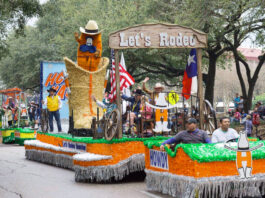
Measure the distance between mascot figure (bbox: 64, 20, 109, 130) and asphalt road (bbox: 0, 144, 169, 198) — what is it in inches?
70.9

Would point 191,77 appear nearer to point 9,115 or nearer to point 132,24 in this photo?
point 9,115

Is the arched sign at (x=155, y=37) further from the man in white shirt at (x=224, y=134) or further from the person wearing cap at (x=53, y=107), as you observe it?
the person wearing cap at (x=53, y=107)

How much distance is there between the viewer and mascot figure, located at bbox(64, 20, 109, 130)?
14.3m

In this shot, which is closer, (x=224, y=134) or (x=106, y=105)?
(x=224, y=134)

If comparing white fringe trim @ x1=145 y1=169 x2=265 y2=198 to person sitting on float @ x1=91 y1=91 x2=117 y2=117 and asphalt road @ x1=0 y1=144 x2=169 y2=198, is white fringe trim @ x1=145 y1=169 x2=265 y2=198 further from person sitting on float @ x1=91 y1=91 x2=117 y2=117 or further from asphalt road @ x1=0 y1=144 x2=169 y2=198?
person sitting on float @ x1=91 y1=91 x2=117 y2=117

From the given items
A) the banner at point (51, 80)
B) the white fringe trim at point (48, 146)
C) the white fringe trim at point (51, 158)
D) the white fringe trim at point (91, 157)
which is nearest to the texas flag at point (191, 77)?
the white fringe trim at point (91, 157)

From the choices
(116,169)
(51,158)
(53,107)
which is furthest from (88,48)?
(116,169)

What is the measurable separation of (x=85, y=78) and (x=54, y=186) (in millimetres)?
4822

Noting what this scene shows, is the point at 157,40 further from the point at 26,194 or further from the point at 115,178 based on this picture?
the point at 26,194

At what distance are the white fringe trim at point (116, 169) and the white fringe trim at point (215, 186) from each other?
2055mm

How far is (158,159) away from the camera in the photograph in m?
9.15

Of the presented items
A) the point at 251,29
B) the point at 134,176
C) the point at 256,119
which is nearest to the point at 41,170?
the point at 134,176

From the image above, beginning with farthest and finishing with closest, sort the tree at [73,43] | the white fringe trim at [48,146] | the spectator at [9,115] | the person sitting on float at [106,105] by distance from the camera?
the tree at [73,43] → the spectator at [9,115] → the white fringe trim at [48,146] → the person sitting on float at [106,105]

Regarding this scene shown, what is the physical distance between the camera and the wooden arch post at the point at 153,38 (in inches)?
427
